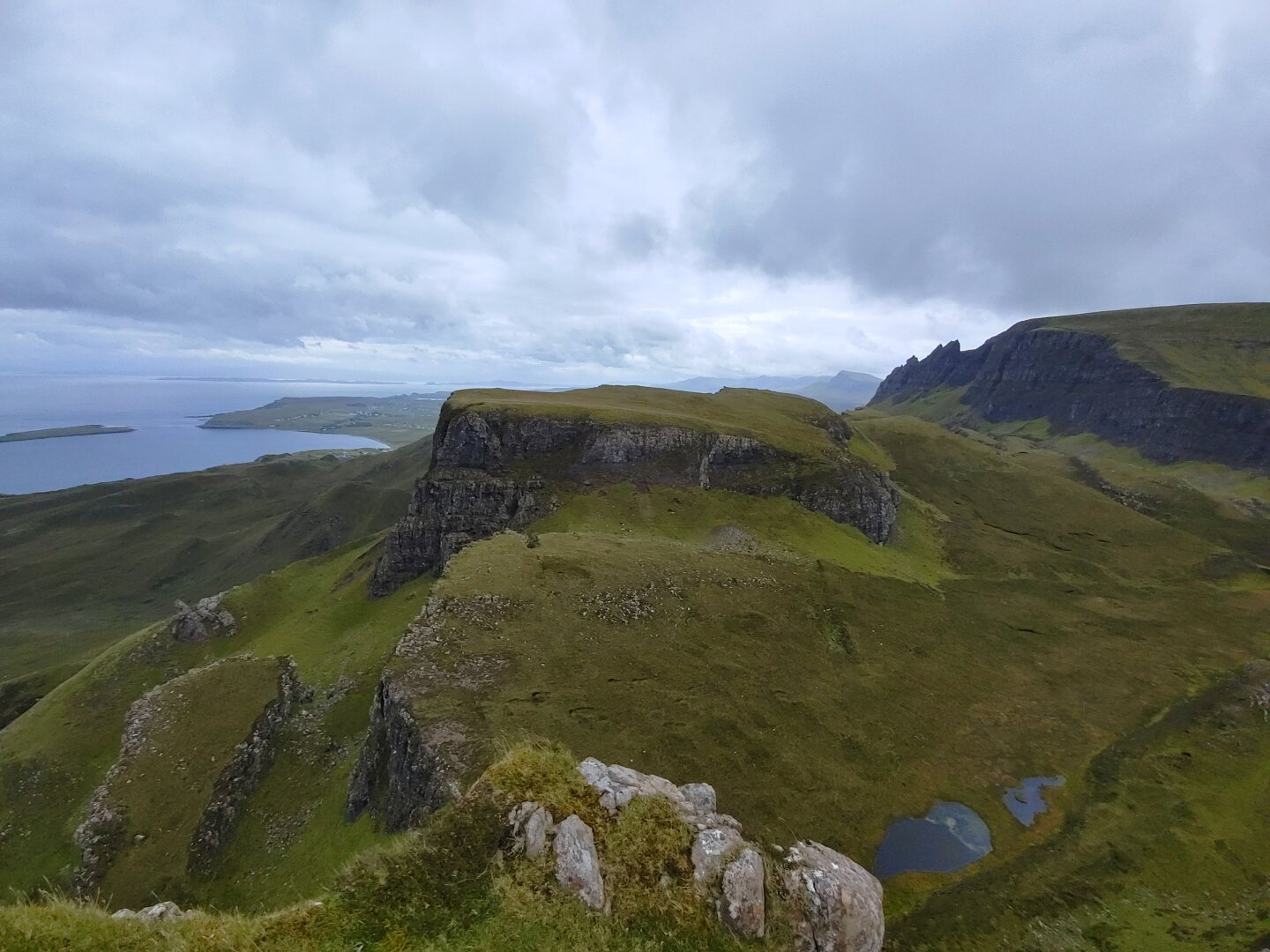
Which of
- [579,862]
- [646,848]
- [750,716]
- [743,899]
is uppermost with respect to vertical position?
[579,862]

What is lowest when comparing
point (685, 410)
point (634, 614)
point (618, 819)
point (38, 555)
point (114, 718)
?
point (38, 555)

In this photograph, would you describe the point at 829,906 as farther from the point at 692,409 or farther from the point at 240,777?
the point at 692,409

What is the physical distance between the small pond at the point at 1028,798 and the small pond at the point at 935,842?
315 centimetres

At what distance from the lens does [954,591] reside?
66938mm

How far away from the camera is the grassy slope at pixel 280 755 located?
118ft

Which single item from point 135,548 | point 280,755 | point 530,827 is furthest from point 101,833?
point 135,548

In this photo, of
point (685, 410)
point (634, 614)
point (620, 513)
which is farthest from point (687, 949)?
point (685, 410)

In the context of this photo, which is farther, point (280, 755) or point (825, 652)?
point (825, 652)

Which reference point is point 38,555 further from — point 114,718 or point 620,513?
point 620,513

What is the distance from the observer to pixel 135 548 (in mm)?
149625

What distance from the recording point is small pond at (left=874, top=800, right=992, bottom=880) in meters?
33.4

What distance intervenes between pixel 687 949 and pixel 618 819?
11.2ft

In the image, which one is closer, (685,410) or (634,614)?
(634,614)

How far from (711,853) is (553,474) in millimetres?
57888
